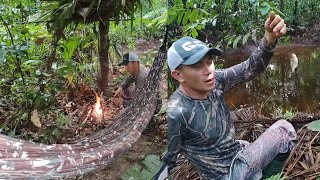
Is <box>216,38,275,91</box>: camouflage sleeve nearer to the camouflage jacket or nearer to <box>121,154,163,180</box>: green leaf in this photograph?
the camouflage jacket

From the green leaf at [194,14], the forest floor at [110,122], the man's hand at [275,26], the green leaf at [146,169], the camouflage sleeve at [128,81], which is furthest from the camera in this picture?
→ the camouflage sleeve at [128,81]

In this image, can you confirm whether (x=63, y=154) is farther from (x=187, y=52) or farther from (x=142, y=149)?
(x=142, y=149)

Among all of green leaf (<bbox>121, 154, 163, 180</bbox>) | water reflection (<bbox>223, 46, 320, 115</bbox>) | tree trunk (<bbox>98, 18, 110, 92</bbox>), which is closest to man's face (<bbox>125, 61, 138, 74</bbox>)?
tree trunk (<bbox>98, 18, 110, 92</bbox>)

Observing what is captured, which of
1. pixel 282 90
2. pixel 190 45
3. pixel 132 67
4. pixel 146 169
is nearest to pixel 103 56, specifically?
pixel 132 67

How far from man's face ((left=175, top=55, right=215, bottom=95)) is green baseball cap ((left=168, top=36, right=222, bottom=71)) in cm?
1

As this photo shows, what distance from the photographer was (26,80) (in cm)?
192

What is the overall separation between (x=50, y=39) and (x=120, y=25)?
457 millimetres

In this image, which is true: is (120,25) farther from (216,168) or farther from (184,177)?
(216,168)

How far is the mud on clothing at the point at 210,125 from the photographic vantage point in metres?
0.90

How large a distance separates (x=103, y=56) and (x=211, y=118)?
0.97 metres

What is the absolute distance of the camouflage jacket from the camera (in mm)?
902

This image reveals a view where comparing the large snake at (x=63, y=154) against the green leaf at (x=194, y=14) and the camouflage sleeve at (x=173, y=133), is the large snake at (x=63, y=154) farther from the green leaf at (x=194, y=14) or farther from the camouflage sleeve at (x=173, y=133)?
the green leaf at (x=194, y=14)

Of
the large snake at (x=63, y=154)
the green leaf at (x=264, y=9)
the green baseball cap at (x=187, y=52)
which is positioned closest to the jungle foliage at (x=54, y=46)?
the large snake at (x=63, y=154)

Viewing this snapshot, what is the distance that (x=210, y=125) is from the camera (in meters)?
0.93
